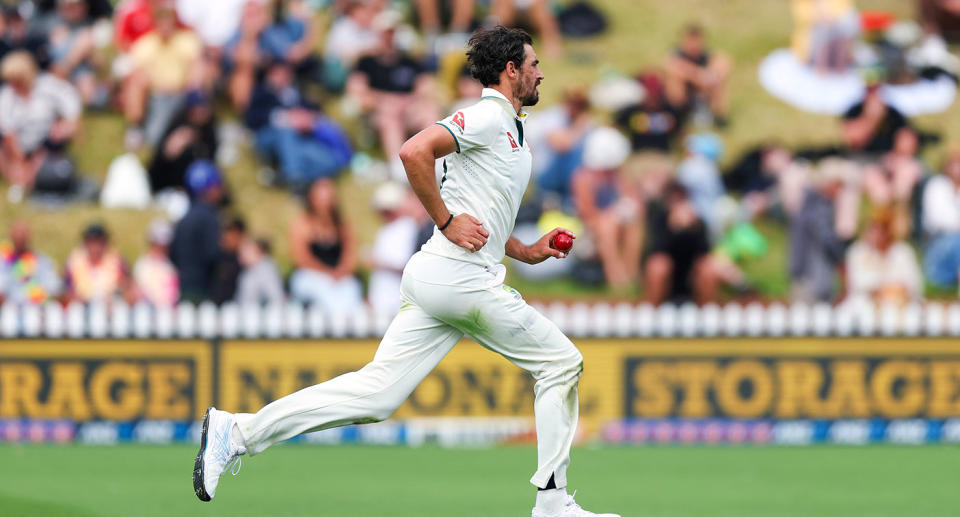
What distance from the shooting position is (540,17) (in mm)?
19969

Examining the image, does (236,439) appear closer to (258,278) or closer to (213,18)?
(258,278)

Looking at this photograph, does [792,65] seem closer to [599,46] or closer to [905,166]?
[599,46]

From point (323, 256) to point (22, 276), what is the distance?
298 centimetres

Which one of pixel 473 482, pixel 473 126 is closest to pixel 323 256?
pixel 473 482

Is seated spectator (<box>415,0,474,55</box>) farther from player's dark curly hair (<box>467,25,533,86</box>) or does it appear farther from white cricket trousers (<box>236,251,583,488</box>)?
white cricket trousers (<box>236,251,583,488</box>)

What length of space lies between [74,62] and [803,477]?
1055 centimetres

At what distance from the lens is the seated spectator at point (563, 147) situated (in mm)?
16719

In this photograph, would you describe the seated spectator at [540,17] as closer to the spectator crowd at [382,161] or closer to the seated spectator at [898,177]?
the spectator crowd at [382,161]

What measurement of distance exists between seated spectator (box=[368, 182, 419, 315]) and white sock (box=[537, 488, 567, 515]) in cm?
780

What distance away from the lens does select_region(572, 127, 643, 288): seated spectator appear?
16031 mm

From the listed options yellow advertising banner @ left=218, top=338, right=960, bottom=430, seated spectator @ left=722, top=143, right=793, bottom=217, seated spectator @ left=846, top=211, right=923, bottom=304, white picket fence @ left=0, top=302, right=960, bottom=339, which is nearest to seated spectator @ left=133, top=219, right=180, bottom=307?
white picket fence @ left=0, top=302, right=960, bottom=339

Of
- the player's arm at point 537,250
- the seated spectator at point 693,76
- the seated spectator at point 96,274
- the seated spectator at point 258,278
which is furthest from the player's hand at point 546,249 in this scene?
the seated spectator at point 693,76

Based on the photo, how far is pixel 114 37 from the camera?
1856 centimetres

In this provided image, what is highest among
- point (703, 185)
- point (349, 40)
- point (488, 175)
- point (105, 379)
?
point (349, 40)
